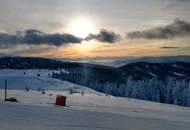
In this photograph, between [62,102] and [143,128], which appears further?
[62,102]

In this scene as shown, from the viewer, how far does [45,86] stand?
76.6 metres

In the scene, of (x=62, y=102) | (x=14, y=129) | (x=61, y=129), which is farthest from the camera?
(x=62, y=102)

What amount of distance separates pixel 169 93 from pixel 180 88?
319 centimetres

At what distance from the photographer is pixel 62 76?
139250 millimetres

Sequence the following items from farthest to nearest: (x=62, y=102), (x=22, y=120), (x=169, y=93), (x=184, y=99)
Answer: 1. (x=169, y=93)
2. (x=184, y=99)
3. (x=62, y=102)
4. (x=22, y=120)

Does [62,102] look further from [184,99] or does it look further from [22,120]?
[184,99]

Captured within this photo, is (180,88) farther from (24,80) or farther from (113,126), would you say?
(113,126)

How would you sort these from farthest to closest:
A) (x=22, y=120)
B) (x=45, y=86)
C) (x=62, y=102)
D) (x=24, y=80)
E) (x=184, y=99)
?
(x=184, y=99) < (x=24, y=80) < (x=45, y=86) < (x=62, y=102) < (x=22, y=120)

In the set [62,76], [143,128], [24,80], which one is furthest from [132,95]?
[143,128]

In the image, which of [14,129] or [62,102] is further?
[62,102]

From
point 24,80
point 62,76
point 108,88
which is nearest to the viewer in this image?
point 24,80

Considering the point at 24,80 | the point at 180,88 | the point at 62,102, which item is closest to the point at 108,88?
the point at 180,88

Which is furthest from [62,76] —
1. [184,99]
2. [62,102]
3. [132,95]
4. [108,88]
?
[62,102]

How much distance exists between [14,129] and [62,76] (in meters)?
126
